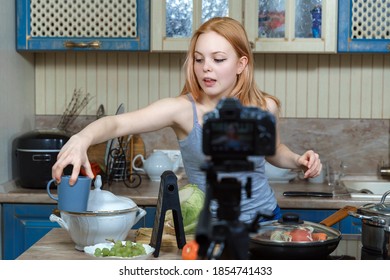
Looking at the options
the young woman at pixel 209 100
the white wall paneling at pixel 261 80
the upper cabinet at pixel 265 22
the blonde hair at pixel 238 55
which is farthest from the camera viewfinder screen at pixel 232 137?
the white wall paneling at pixel 261 80

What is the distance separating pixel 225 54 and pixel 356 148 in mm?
1853

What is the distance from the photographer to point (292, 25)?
342cm

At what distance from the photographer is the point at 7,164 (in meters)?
3.44

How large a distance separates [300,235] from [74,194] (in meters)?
0.58

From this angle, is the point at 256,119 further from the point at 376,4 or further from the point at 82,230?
the point at 376,4

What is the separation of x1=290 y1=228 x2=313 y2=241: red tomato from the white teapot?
6.00 ft

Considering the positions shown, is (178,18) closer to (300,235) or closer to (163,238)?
(163,238)

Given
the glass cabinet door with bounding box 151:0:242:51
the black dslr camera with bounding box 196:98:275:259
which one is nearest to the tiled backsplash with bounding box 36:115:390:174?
the glass cabinet door with bounding box 151:0:242:51

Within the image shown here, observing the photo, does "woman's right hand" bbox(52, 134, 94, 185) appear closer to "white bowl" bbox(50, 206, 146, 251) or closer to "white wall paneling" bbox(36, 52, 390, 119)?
"white bowl" bbox(50, 206, 146, 251)

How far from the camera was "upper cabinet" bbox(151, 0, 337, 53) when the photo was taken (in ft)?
11.2

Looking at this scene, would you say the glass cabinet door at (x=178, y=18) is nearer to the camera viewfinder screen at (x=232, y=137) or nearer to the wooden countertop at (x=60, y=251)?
the wooden countertop at (x=60, y=251)

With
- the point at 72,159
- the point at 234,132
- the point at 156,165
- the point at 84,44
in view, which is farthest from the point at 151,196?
the point at 234,132

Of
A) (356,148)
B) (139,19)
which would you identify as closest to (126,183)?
(139,19)

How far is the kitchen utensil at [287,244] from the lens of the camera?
1.72m
